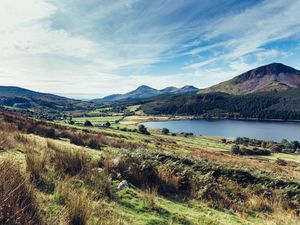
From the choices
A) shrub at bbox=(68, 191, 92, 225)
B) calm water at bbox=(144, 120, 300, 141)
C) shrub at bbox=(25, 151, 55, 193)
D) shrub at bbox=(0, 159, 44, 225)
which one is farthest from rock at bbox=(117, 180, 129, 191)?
calm water at bbox=(144, 120, 300, 141)

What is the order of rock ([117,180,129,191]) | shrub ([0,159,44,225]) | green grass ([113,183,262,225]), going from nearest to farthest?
1. shrub ([0,159,44,225])
2. green grass ([113,183,262,225])
3. rock ([117,180,129,191])

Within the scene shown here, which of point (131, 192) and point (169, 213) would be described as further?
point (131, 192)

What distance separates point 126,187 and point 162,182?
5.15ft

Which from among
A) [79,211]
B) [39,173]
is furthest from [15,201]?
[39,173]

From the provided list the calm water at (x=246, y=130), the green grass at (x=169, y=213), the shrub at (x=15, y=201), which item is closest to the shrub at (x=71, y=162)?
the green grass at (x=169, y=213)

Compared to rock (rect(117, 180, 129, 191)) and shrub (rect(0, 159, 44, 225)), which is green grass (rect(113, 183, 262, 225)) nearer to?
rock (rect(117, 180, 129, 191))

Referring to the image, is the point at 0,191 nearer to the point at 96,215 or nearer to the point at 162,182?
the point at 96,215

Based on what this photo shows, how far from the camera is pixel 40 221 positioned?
3.13 meters

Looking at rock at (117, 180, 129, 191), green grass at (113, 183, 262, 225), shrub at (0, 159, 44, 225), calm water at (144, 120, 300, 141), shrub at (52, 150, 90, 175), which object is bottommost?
calm water at (144, 120, 300, 141)

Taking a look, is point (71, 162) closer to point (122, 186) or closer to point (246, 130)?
point (122, 186)

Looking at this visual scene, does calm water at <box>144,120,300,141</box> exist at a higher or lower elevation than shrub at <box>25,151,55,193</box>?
lower

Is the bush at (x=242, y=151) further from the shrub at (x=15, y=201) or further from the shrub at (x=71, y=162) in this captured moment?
the shrub at (x=15, y=201)

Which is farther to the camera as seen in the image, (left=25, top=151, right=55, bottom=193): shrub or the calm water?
the calm water

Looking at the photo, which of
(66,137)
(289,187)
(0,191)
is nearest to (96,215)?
(0,191)
